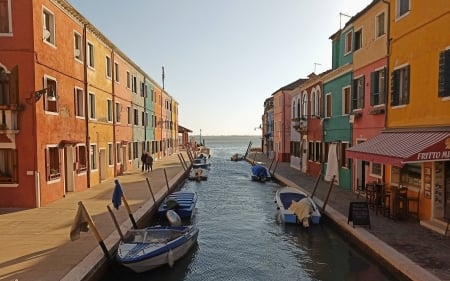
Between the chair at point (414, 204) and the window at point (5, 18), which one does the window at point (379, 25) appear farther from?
the window at point (5, 18)

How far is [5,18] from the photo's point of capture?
1474cm

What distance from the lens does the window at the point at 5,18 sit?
576 inches

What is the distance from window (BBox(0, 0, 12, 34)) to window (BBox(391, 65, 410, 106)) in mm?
15734

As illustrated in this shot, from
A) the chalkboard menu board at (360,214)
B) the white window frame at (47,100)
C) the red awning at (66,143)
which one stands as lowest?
the chalkboard menu board at (360,214)

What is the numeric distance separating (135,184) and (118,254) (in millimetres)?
13615

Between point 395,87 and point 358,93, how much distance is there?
432 cm

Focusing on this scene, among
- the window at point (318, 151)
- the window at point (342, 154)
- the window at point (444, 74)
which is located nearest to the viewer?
the window at point (444, 74)

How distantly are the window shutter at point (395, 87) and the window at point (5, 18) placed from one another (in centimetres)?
1570

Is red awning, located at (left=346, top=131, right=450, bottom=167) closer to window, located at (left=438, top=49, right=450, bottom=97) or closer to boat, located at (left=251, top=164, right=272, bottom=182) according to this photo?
window, located at (left=438, top=49, right=450, bottom=97)

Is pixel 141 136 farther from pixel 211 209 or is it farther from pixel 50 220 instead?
pixel 50 220

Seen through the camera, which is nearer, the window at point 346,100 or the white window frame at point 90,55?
the window at point 346,100

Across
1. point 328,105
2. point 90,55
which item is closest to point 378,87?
point 328,105

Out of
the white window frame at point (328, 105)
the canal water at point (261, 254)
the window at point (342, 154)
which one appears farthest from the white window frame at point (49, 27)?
the white window frame at point (328, 105)

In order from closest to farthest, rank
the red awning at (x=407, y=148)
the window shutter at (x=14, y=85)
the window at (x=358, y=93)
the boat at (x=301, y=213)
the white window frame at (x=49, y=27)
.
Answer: the red awning at (x=407, y=148), the boat at (x=301, y=213), the window shutter at (x=14, y=85), the white window frame at (x=49, y=27), the window at (x=358, y=93)
